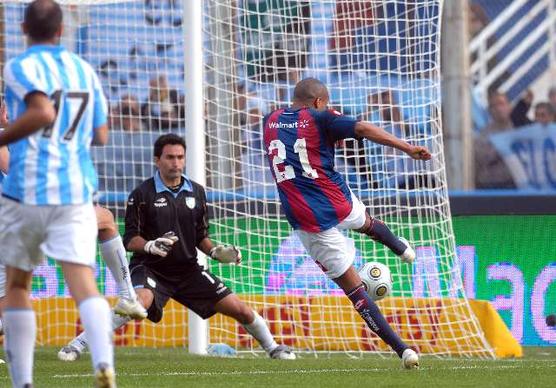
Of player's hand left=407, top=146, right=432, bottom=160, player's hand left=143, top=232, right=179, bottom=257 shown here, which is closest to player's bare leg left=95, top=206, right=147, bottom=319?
player's hand left=143, top=232, right=179, bottom=257

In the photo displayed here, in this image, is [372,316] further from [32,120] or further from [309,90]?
[32,120]

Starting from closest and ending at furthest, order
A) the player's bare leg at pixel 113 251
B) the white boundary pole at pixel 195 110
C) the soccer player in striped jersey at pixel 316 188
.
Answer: the player's bare leg at pixel 113 251, the soccer player in striped jersey at pixel 316 188, the white boundary pole at pixel 195 110

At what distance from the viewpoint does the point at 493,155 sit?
1578cm

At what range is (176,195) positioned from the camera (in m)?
10.4

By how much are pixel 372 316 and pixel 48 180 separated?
11.3ft

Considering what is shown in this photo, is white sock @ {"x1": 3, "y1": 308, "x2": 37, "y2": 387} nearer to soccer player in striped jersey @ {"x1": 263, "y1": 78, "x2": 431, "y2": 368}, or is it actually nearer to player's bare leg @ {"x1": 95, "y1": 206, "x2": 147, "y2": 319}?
player's bare leg @ {"x1": 95, "y1": 206, "x2": 147, "y2": 319}

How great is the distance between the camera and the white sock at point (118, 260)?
9.03 metres

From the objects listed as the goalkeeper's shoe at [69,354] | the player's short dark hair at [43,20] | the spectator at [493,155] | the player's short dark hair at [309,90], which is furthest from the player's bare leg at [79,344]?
the spectator at [493,155]

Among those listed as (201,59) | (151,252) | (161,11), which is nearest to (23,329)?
(151,252)

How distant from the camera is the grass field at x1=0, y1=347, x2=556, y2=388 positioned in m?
8.07

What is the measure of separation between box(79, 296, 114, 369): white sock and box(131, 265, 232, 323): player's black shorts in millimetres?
4046

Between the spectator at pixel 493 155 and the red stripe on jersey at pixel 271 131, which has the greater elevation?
the spectator at pixel 493 155

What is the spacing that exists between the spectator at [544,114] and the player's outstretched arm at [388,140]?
706cm

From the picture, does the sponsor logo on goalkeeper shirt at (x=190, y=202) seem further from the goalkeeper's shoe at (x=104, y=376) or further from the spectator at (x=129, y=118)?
the goalkeeper's shoe at (x=104, y=376)
